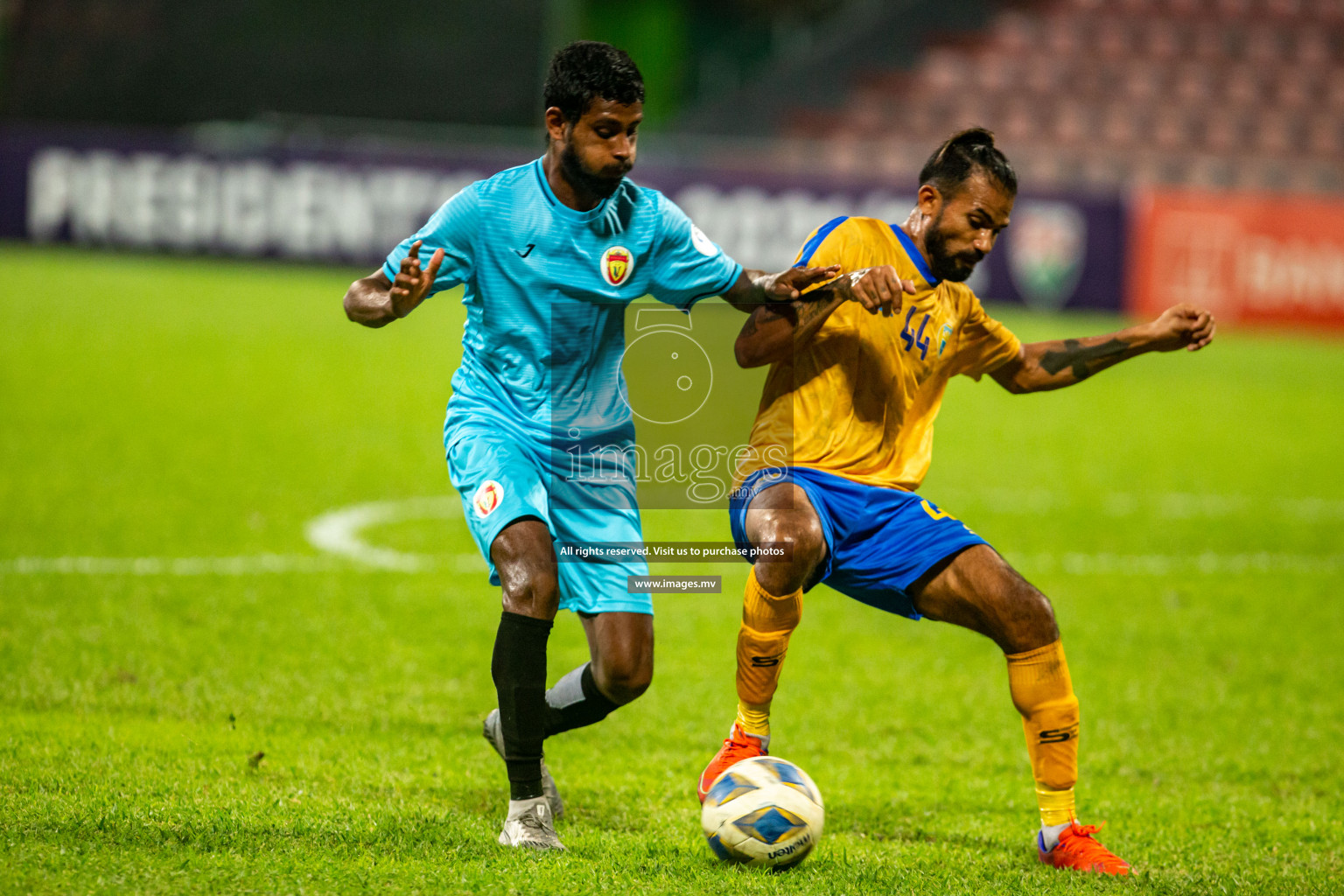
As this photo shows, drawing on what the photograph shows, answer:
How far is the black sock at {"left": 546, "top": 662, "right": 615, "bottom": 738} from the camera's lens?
13.8 ft

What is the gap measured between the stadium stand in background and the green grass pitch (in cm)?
1471

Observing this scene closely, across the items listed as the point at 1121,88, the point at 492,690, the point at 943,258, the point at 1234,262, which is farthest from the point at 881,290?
the point at 1121,88

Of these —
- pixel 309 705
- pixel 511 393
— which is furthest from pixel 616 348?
pixel 309 705

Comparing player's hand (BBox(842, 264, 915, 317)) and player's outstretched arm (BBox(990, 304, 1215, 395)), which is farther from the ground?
player's hand (BBox(842, 264, 915, 317))

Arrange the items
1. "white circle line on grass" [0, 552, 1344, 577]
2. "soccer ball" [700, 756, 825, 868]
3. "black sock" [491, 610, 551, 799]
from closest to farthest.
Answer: "soccer ball" [700, 756, 825, 868]
"black sock" [491, 610, 551, 799]
"white circle line on grass" [0, 552, 1344, 577]

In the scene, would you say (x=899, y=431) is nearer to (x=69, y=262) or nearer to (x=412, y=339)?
(x=412, y=339)

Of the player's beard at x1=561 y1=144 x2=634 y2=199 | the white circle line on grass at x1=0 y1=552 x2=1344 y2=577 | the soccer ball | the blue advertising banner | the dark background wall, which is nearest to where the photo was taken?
the soccer ball

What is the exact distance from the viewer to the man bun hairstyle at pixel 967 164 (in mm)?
4109

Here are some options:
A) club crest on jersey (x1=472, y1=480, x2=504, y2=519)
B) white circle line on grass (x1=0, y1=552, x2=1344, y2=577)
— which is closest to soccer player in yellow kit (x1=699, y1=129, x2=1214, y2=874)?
club crest on jersey (x1=472, y1=480, x2=504, y2=519)

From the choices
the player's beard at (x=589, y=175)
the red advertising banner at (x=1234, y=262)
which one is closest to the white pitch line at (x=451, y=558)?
the player's beard at (x=589, y=175)

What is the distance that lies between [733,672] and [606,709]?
179cm

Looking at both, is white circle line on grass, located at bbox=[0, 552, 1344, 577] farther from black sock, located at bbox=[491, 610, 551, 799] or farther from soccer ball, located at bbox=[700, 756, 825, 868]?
soccer ball, located at bbox=[700, 756, 825, 868]

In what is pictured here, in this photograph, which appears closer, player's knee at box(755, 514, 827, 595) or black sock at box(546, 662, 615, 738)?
player's knee at box(755, 514, 827, 595)

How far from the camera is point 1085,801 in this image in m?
4.61
